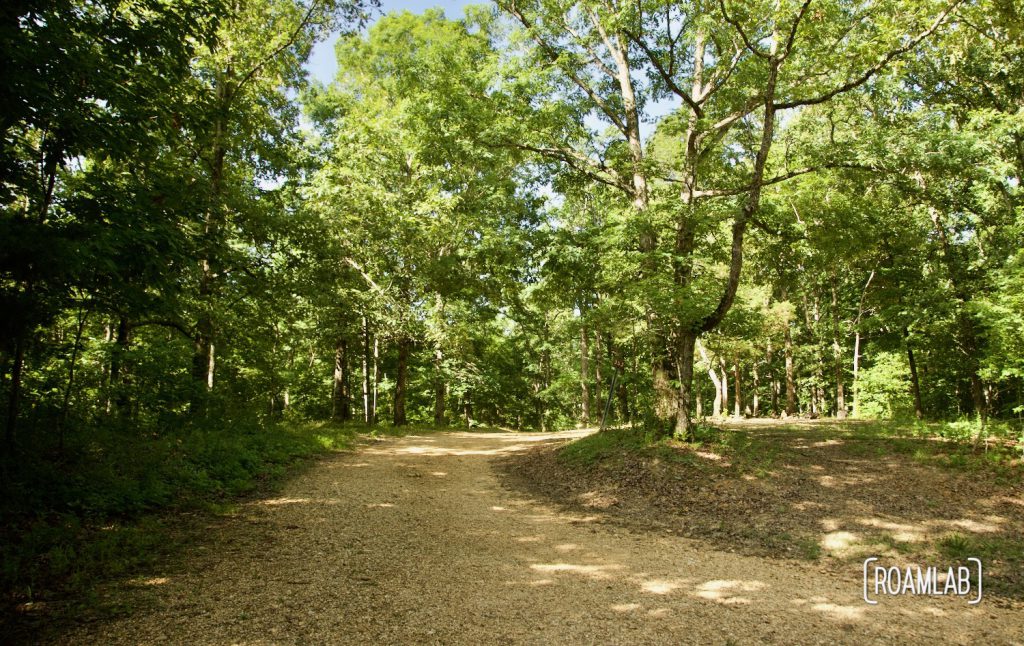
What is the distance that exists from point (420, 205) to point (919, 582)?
1548 centimetres

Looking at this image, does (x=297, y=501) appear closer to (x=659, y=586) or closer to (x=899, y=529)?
(x=659, y=586)

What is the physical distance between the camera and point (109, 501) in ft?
18.3

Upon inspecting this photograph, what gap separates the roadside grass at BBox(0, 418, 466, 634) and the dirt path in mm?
495

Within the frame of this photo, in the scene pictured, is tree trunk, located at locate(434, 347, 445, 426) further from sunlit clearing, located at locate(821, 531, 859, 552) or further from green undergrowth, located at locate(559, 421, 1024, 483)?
sunlit clearing, located at locate(821, 531, 859, 552)

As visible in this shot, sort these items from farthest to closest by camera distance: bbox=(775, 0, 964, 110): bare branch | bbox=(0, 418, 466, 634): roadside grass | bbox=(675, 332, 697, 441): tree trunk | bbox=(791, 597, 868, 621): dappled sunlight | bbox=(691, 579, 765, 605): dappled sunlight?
bbox=(675, 332, 697, 441): tree trunk → bbox=(775, 0, 964, 110): bare branch → bbox=(691, 579, 765, 605): dappled sunlight → bbox=(791, 597, 868, 621): dappled sunlight → bbox=(0, 418, 466, 634): roadside grass

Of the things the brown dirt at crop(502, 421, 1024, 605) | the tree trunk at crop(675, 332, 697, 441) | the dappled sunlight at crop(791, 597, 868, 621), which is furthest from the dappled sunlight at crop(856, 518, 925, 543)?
the tree trunk at crop(675, 332, 697, 441)

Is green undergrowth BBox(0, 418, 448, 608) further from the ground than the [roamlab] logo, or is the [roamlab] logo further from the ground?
green undergrowth BBox(0, 418, 448, 608)

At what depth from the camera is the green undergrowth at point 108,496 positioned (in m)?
4.16

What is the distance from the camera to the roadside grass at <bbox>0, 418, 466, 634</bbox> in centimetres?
405

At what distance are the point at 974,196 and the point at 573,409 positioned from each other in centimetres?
3228

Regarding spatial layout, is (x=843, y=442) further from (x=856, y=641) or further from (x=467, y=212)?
(x=467, y=212)

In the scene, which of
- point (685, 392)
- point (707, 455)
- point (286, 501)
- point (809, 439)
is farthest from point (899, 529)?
point (286, 501)

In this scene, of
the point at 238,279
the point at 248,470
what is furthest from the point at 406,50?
the point at 248,470

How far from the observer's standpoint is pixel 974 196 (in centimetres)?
1211
